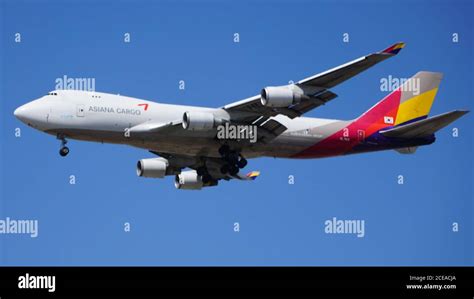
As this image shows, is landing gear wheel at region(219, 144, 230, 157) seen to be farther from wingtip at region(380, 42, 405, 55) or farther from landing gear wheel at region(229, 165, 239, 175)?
wingtip at region(380, 42, 405, 55)

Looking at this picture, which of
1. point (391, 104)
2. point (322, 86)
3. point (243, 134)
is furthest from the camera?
point (391, 104)

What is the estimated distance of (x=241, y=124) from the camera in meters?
52.6

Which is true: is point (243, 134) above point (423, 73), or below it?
below

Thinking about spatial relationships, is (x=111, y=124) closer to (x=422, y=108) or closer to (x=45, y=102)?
(x=45, y=102)

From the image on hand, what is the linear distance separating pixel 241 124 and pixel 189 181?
23.6 ft

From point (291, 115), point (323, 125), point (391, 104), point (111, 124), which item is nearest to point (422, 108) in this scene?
point (391, 104)

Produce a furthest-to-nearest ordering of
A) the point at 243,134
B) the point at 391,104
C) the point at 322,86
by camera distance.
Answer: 1. the point at 391,104
2. the point at 243,134
3. the point at 322,86

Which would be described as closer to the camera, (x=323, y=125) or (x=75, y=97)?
(x=75, y=97)

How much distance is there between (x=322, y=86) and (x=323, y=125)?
19.7 ft

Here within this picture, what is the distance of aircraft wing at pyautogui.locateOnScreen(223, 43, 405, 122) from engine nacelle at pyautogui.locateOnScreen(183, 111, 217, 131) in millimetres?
1774

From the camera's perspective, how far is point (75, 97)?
167ft

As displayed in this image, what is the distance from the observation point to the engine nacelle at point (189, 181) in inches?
2287

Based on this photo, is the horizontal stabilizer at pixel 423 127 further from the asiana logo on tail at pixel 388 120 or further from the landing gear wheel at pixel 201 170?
the landing gear wheel at pixel 201 170
